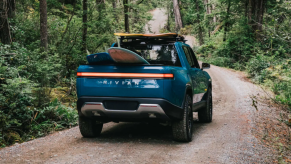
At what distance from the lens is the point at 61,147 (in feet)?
16.4

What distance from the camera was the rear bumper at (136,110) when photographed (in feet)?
15.2

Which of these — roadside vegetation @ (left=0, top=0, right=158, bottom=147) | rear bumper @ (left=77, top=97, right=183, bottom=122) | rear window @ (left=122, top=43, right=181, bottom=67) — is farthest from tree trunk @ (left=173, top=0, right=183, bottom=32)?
rear bumper @ (left=77, top=97, right=183, bottom=122)

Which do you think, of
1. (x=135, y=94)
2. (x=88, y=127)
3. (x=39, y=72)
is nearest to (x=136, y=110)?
(x=135, y=94)

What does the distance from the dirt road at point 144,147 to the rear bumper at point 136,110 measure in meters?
0.56

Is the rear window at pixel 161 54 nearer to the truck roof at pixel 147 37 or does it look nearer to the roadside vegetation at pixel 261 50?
the truck roof at pixel 147 37

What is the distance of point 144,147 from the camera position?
4.95 m

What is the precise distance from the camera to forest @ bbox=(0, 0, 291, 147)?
6.57 metres

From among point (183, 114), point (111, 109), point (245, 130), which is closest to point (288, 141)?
point (245, 130)

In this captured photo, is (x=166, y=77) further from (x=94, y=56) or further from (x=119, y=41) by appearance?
(x=119, y=41)

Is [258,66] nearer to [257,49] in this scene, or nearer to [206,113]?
[257,49]

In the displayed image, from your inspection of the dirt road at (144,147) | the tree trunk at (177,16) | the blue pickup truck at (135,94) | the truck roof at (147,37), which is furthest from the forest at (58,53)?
the tree trunk at (177,16)

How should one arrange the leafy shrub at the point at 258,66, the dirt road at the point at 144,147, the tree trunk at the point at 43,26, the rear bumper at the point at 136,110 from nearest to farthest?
the dirt road at the point at 144,147, the rear bumper at the point at 136,110, the tree trunk at the point at 43,26, the leafy shrub at the point at 258,66

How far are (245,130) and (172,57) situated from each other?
2.63 meters

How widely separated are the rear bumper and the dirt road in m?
0.56
